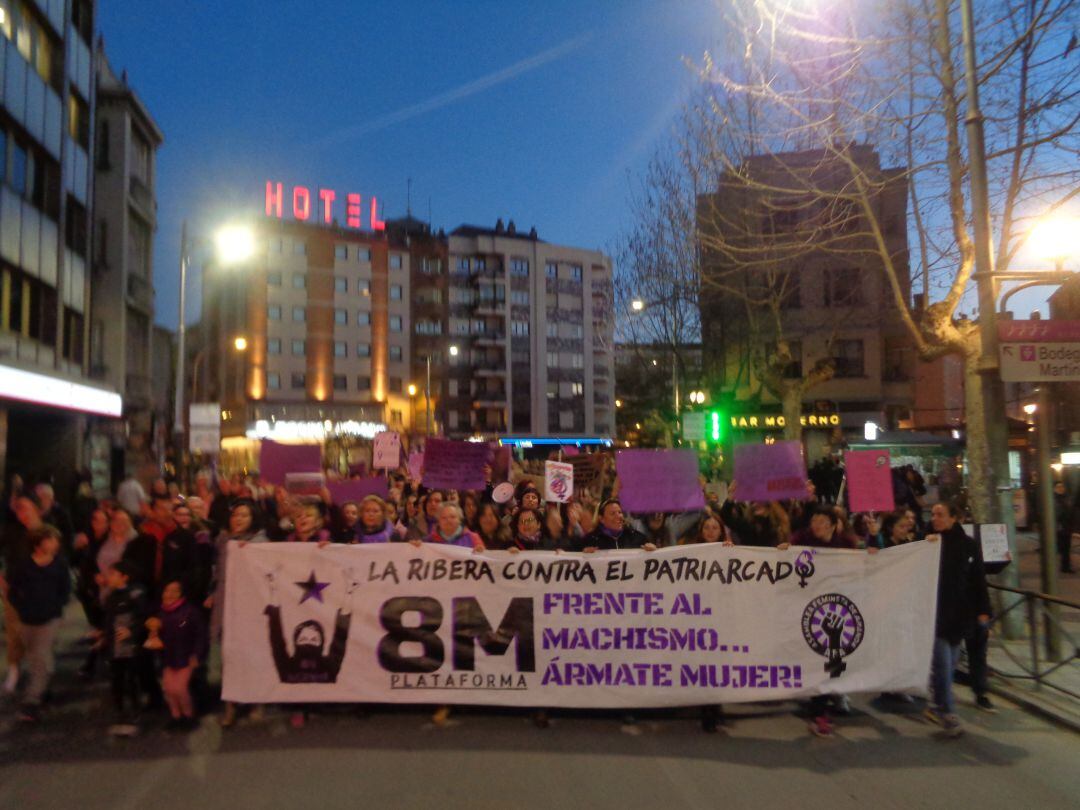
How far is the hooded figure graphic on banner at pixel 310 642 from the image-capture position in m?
7.28

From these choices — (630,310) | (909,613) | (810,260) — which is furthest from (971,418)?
(810,260)

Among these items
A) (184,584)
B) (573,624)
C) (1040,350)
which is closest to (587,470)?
(1040,350)

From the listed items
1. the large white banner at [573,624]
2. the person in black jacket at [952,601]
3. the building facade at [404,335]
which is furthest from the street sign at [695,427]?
the building facade at [404,335]

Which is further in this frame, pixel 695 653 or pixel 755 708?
pixel 755 708

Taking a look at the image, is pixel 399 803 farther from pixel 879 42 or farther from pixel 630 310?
pixel 630 310

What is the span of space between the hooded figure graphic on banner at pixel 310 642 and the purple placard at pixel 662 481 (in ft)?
11.3

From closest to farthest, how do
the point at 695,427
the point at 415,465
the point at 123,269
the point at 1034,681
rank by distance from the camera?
the point at 1034,681, the point at 415,465, the point at 695,427, the point at 123,269

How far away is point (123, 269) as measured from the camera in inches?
1252

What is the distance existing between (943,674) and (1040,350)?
4086mm

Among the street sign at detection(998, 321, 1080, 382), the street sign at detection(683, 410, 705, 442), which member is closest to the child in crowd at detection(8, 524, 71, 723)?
the street sign at detection(998, 321, 1080, 382)

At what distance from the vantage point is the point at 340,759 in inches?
247

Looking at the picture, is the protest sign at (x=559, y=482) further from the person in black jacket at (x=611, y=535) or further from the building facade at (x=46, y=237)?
the building facade at (x=46, y=237)

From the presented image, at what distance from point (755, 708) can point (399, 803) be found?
3.54m

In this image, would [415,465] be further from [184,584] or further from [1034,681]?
[1034,681]
